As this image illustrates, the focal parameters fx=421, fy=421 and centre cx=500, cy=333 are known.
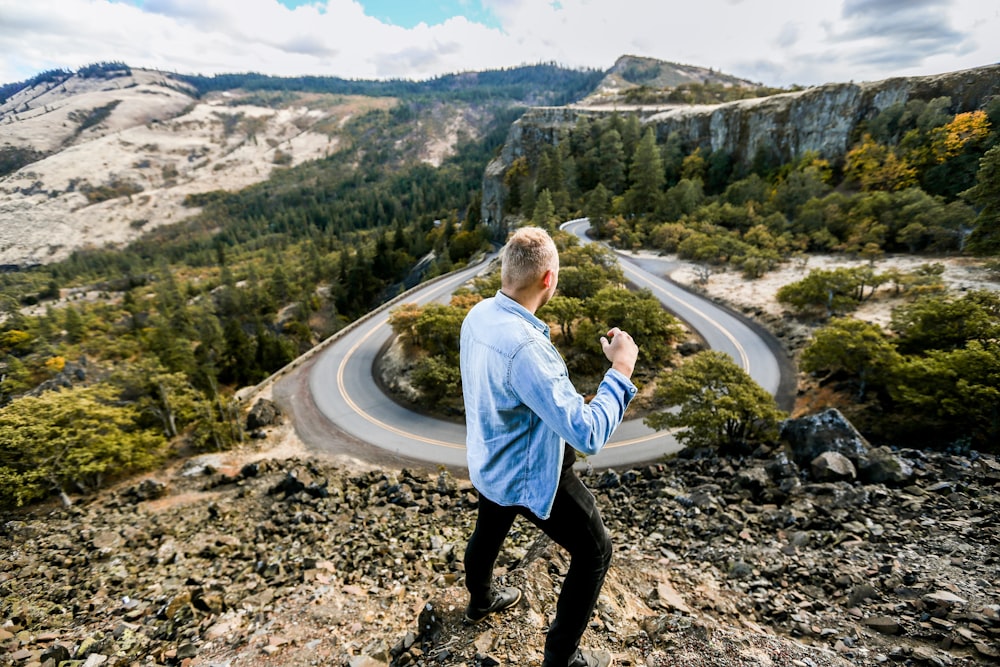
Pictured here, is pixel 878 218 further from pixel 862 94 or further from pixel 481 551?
pixel 481 551

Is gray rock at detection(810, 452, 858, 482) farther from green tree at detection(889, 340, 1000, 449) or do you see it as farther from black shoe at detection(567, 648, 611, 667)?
black shoe at detection(567, 648, 611, 667)

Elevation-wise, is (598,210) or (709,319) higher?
(598,210)

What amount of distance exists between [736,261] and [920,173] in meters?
15.0

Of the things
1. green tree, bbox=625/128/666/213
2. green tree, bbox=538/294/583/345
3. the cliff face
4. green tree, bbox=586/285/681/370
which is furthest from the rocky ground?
the cliff face

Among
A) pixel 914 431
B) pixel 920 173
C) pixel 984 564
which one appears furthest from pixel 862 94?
pixel 984 564

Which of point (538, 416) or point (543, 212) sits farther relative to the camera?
point (543, 212)

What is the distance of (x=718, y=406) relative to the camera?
1213 cm

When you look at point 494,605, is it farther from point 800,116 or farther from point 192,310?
point 192,310

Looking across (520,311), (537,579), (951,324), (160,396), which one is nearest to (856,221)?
(951,324)

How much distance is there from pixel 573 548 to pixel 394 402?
20.0 meters

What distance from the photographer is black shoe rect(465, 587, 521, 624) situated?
3.80 meters

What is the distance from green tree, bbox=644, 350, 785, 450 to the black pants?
10640mm

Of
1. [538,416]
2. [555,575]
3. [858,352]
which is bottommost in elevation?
[858,352]

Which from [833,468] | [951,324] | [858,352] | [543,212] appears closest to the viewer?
[833,468]
